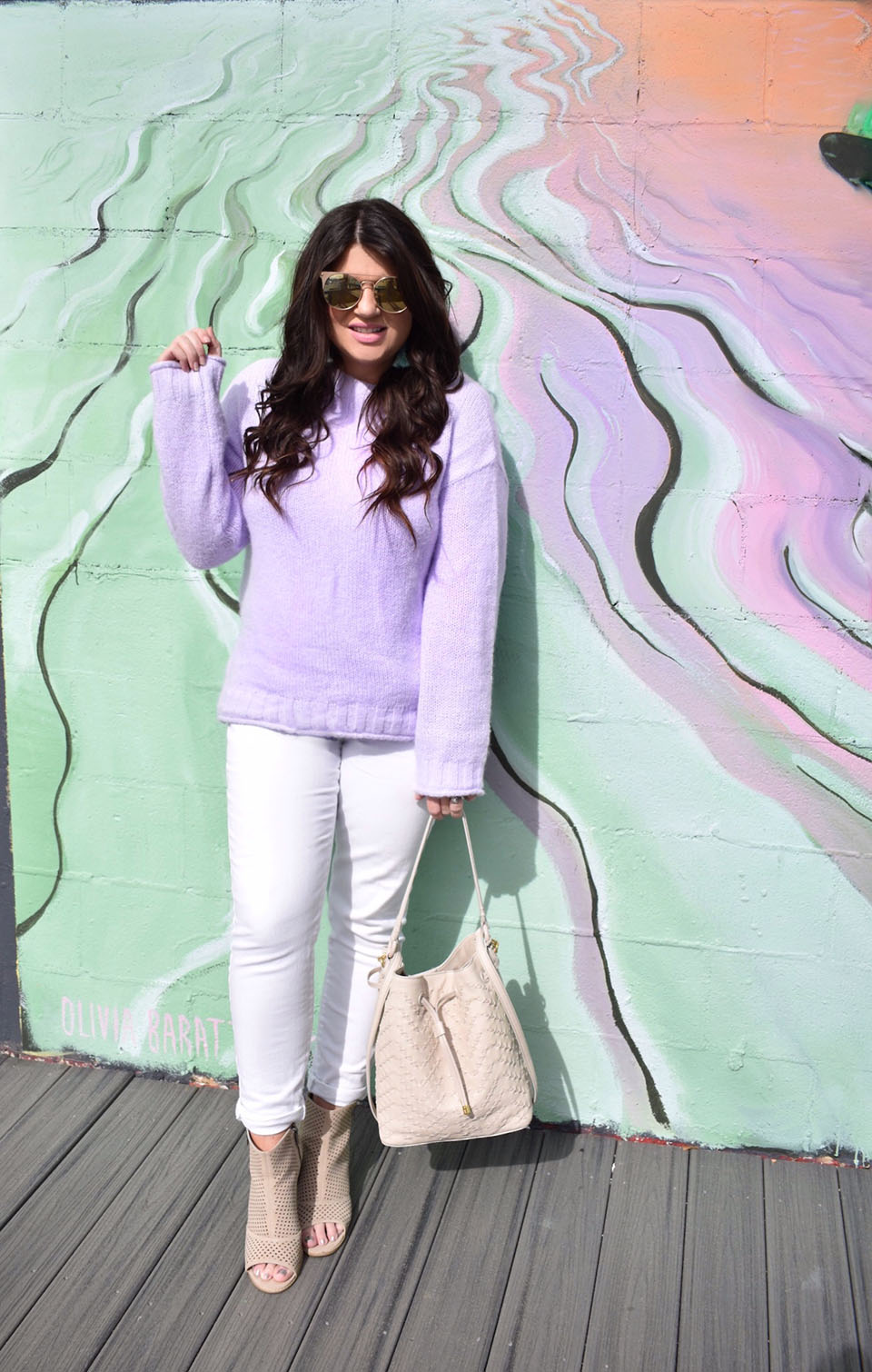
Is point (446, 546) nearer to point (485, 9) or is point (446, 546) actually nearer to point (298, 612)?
point (298, 612)

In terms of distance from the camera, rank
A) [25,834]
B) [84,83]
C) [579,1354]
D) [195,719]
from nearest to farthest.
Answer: [579,1354] → [84,83] → [195,719] → [25,834]

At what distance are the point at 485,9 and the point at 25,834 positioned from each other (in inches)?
77.4

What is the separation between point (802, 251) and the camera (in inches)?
84.0

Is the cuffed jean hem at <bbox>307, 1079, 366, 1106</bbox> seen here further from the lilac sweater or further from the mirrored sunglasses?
the mirrored sunglasses

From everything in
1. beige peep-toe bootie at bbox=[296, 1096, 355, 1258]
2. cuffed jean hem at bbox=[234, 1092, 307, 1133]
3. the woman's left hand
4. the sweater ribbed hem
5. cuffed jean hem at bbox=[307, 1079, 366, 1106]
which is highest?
the sweater ribbed hem

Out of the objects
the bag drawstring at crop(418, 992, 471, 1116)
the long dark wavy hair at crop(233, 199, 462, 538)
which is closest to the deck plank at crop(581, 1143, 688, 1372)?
the bag drawstring at crop(418, 992, 471, 1116)

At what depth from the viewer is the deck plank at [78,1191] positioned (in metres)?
2.07

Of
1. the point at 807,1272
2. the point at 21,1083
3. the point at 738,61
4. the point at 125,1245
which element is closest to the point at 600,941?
the point at 807,1272

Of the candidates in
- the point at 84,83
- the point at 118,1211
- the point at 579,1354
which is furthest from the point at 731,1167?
the point at 84,83

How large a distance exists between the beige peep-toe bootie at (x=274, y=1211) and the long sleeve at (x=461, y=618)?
0.75 metres

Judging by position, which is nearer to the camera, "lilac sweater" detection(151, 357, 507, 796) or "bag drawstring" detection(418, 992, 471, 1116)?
"lilac sweater" detection(151, 357, 507, 796)

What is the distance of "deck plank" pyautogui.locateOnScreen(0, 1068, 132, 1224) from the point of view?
2326 mm

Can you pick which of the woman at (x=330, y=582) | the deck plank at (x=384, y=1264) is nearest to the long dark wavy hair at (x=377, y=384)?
the woman at (x=330, y=582)

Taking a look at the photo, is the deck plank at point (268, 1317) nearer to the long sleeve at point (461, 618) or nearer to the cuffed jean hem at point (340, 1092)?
the cuffed jean hem at point (340, 1092)
